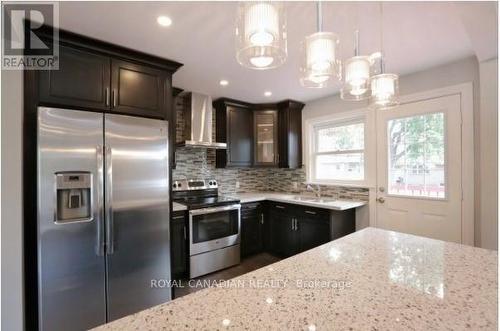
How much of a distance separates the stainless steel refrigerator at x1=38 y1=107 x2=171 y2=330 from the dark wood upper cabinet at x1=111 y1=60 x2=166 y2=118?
13 cm

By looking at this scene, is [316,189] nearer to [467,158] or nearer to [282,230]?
[282,230]

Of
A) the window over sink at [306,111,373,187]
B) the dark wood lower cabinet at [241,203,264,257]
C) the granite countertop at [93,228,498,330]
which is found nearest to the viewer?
the granite countertop at [93,228,498,330]

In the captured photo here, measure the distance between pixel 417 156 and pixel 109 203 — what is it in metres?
3.06

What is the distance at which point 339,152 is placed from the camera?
11.0 feet

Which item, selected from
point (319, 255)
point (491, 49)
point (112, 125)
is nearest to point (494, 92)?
point (491, 49)

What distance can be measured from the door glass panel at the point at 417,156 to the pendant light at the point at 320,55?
1.97m

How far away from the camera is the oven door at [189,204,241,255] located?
2629 millimetres

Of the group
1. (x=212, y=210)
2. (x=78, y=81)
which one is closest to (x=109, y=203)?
(x=78, y=81)

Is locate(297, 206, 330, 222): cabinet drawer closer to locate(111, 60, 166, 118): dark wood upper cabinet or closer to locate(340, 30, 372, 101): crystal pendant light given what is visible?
locate(340, 30, 372, 101): crystal pendant light

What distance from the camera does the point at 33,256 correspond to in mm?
1585

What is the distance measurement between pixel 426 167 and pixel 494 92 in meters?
0.85

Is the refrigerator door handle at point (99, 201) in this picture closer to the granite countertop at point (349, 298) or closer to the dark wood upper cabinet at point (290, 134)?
the granite countertop at point (349, 298)

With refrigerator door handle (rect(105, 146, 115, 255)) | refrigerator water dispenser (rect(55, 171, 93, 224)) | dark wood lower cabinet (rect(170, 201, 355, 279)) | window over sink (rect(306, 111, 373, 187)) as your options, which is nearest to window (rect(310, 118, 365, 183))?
window over sink (rect(306, 111, 373, 187))

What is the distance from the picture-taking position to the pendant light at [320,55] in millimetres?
992
